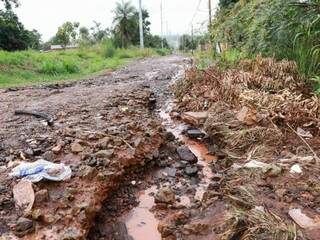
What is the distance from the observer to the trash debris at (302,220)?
7.16 feet

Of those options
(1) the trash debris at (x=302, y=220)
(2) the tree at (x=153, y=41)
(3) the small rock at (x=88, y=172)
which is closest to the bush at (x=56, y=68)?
(3) the small rock at (x=88, y=172)

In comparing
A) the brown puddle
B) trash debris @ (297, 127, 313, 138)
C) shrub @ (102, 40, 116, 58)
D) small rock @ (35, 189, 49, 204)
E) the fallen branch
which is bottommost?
the brown puddle

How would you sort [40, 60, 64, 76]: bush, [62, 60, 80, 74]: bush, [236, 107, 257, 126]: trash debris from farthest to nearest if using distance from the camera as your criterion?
[62, 60, 80, 74]: bush, [40, 60, 64, 76]: bush, [236, 107, 257, 126]: trash debris

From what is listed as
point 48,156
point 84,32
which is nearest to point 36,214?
point 48,156

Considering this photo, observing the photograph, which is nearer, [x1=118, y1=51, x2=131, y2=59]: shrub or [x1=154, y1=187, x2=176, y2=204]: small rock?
[x1=154, y1=187, x2=176, y2=204]: small rock

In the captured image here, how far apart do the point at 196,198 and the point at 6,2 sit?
1480 cm

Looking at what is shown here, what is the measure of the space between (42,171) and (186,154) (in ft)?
5.32

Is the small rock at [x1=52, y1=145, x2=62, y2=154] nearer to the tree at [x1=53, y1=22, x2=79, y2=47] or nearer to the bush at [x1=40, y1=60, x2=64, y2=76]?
the bush at [x1=40, y1=60, x2=64, y2=76]

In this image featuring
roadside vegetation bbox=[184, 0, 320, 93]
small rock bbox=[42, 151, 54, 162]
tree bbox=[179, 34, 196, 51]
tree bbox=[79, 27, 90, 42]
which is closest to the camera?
small rock bbox=[42, 151, 54, 162]

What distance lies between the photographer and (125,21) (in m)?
33.1

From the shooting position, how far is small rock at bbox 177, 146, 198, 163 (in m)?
3.90

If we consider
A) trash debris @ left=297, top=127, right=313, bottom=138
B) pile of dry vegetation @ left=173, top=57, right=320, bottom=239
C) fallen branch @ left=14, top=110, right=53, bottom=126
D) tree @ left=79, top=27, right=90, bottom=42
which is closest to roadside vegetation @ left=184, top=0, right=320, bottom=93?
pile of dry vegetation @ left=173, top=57, right=320, bottom=239

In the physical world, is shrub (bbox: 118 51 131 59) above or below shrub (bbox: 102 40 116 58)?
below

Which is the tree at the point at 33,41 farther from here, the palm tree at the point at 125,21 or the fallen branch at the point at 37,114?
the fallen branch at the point at 37,114
